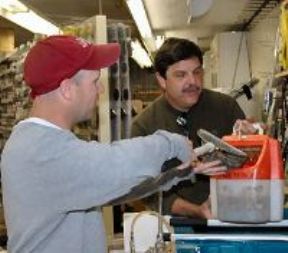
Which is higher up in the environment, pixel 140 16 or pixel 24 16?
pixel 24 16

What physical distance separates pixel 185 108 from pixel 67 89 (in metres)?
1.38

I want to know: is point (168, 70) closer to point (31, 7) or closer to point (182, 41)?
point (182, 41)

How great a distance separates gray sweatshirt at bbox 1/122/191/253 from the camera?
1520 mm

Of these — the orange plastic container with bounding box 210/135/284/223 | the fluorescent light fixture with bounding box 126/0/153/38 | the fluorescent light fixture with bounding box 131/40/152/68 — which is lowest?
the orange plastic container with bounding box 210/135/284/223

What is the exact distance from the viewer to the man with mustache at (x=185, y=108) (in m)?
2.86

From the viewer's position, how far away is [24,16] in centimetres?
565

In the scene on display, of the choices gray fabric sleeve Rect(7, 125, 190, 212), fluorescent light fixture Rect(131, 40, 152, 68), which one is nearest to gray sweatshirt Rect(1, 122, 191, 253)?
gray fabric sleeve Rect(7, 125, 190, 212)

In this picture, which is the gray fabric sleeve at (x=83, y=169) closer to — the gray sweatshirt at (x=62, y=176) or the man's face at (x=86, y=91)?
the gray sweatshirt at (x=62, y=176)

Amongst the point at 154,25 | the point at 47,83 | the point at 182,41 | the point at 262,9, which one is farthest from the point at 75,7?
the point at 47,83

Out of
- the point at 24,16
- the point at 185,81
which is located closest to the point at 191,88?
the point at 185,81

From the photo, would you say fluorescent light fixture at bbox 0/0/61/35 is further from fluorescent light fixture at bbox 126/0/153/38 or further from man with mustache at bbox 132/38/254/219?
man with mustache at bbox 132/38/254/219

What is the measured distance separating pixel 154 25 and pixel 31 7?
139cm

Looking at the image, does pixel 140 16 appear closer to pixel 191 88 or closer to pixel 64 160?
pixel 191 88

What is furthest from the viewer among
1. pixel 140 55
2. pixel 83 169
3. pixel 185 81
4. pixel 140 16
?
pixel 140 55
